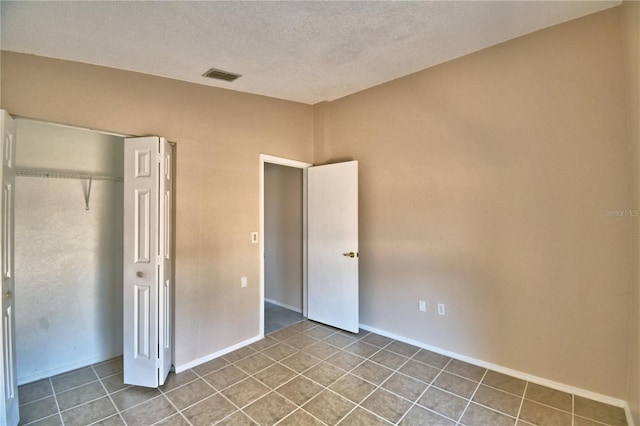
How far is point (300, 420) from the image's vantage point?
2033 mm

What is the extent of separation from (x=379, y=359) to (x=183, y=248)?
2152mm

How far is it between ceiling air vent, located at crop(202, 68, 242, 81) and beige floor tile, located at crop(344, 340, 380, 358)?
296cm

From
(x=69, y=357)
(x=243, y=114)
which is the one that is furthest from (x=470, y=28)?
(x=69, y=357)

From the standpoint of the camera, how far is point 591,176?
7.22ft

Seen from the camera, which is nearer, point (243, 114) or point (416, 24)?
point (416, 24)

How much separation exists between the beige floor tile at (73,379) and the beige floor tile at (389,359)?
2545mm

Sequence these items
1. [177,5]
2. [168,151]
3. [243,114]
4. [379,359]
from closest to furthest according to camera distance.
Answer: [177,5]
[168,151]
[379,359]
[243,114]

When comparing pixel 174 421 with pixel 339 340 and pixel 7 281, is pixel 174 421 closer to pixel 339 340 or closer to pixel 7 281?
pixel 7 281

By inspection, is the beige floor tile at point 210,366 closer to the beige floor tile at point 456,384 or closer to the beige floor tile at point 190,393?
the beige floor tile at point 190,393

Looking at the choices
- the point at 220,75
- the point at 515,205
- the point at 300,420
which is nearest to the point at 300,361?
the point at 300,420

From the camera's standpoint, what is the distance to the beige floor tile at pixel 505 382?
234cm

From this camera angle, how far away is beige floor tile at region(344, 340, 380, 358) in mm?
2998

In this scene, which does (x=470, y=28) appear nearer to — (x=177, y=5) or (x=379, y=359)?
(x=177, y=5)

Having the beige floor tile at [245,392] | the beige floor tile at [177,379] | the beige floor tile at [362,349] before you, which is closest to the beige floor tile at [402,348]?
the beige floor tile at [362,349]
